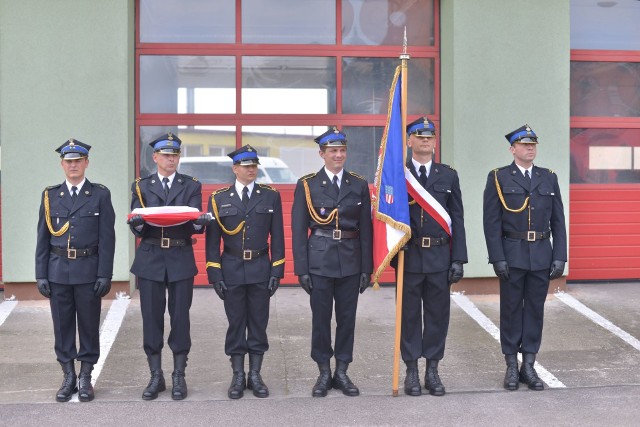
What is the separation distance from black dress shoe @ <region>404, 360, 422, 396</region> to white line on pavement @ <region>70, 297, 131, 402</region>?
2.36 metres

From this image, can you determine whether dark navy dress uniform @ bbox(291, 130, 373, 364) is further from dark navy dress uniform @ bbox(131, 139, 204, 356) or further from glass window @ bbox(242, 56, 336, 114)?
glass window @ bbox(242, 56, 336, 114)

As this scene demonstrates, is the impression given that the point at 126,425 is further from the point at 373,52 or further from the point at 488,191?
the point at 373,52

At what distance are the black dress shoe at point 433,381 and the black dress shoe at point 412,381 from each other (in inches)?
2.8

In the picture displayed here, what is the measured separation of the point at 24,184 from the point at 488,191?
509cm

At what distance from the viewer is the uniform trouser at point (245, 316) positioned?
20.0 ft

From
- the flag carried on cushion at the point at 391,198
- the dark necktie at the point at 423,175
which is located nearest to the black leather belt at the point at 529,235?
the dark necktie at the point at 423,175

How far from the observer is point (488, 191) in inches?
251

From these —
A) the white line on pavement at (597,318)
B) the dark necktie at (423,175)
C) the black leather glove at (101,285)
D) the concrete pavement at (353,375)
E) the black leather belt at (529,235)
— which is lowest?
the concrete pavement at (353,375)

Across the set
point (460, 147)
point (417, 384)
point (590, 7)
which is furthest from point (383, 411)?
point (590, 7)

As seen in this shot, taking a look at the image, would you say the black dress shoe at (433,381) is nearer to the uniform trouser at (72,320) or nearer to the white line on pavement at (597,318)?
the white line on pavement at (597,318)

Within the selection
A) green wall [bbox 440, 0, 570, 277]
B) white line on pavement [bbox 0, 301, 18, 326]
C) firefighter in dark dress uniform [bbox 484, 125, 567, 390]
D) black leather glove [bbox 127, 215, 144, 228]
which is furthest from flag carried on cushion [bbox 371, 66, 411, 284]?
white line on pavement [bbox 0, 301, 18, 326]

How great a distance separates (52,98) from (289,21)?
2.75 m

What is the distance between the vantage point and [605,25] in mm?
9891

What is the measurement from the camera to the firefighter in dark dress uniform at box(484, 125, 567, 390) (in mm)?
6266
